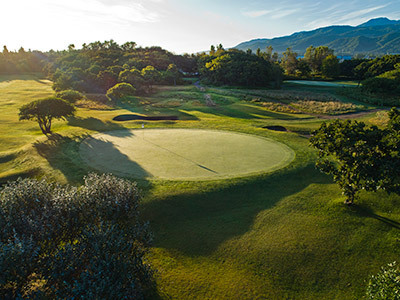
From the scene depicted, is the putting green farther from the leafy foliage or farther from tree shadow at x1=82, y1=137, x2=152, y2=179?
the leafy foliage

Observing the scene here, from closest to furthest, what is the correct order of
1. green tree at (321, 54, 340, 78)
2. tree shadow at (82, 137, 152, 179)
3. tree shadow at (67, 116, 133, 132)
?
tree shadow at (82, 137, 152, 179), tree shadow at (67, 116, 133, 132), green tree at (321, 54, 340, 78)

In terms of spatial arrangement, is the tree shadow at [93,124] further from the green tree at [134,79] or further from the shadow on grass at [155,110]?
the green tree at [134,79]

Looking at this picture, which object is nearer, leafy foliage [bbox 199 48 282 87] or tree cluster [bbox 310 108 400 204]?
tree cluster [bbox 310 108 400 204]

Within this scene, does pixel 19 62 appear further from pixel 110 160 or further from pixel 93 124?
pixel 110 160

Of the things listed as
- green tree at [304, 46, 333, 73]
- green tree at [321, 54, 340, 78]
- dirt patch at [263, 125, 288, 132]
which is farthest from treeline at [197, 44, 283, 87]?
dirt patch at [263, 125, 288, 132]

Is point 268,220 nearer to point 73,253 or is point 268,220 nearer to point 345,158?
point 345,158

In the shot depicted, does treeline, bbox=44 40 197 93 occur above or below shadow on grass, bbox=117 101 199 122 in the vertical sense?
above

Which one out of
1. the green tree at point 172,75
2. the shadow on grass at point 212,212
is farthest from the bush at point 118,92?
the shadow on grass at point 212,212
